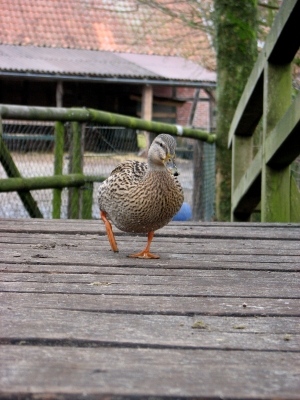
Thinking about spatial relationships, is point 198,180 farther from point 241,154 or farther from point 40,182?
point 40,182

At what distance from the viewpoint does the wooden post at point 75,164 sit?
253 inches

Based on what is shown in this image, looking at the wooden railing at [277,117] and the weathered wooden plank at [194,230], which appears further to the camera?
the weathered wooden plank at [194,230]

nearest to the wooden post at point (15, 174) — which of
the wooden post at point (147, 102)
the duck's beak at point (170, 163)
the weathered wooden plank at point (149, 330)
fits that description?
the duck's beak at point (170, 163)

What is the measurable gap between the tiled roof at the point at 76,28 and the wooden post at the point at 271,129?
18375mm

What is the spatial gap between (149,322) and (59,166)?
4.48 meters

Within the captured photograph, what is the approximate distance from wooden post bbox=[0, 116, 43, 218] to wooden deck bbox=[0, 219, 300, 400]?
2.05m

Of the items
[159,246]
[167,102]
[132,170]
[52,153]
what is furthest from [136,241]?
[167,102]

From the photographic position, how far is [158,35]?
24.3 metres

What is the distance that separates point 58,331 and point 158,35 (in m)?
23.3

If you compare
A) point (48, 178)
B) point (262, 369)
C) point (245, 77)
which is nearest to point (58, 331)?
point (262, 369)

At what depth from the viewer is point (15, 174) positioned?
18.6 ft

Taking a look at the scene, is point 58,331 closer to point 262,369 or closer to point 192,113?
point 262,369

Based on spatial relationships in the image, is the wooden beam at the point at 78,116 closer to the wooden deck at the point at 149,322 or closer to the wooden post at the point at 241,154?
the wooden post at the point at 241,154

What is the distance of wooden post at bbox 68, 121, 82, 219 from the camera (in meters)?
6.43
